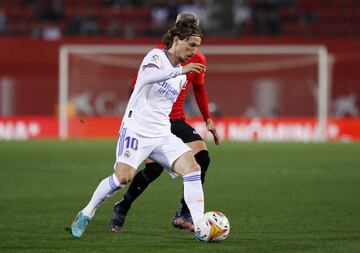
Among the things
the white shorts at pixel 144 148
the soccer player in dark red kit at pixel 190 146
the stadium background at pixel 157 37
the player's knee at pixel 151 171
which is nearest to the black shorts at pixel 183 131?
the soccer player in dark red kit at pixel 190 146

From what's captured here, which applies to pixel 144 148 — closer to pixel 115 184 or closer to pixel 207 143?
A: pixel 115 184

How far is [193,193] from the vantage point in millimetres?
8102

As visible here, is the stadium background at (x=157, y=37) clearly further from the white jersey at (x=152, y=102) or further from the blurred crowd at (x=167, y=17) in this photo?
the white jersey at (x=152, y=102)

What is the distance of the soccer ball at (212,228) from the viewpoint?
26.1ft

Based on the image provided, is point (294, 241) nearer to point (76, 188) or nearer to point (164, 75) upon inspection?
point (164, 75)

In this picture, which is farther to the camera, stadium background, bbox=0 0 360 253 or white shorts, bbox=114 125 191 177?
stadium background, bbox=0 0 360 253

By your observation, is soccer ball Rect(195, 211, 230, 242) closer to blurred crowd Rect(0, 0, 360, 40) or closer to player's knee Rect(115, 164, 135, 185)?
player's knee Rect(115, 164, 135, 185)

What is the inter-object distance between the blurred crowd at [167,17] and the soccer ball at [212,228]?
2174cm

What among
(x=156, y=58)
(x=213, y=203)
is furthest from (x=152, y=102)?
(x=213, y=203)

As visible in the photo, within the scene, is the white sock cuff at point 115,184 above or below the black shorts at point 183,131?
below

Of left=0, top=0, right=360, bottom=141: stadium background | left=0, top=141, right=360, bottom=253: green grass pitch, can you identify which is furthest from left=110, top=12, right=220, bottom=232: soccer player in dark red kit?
left=0, top=0, right=360, bottom=141: stadium background

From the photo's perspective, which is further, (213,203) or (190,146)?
(213,203)

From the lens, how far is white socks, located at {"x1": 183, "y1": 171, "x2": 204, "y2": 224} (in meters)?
8.09

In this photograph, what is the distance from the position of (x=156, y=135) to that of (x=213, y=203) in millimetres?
3589
